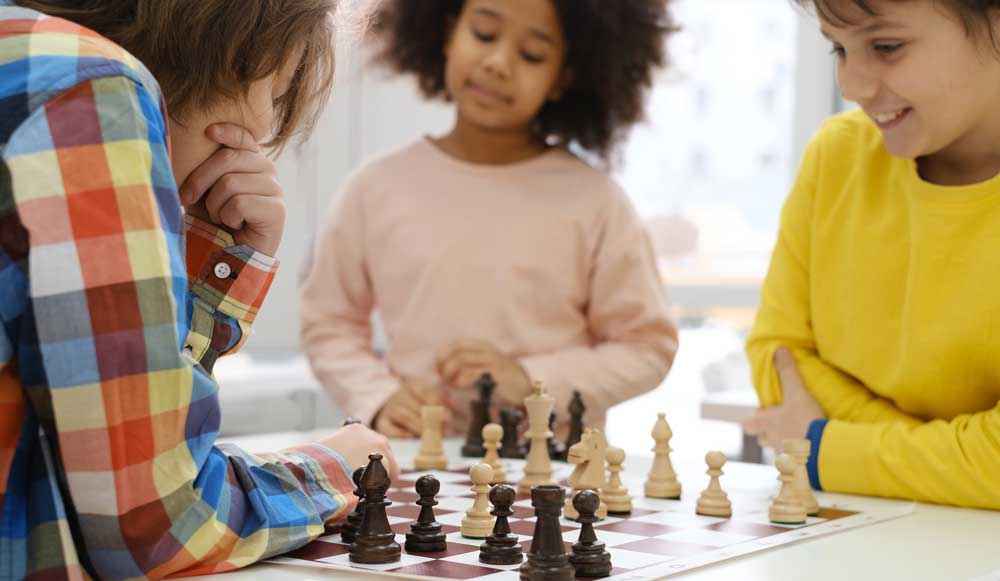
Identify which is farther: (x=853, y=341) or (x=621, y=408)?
(x=621, y=408)

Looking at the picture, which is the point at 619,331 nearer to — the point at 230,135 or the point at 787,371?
the point at 787,371

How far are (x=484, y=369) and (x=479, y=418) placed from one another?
20cm

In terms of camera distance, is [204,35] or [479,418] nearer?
[204,35]

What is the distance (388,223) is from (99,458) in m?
1.43

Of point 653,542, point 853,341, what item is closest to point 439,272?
point 853,341

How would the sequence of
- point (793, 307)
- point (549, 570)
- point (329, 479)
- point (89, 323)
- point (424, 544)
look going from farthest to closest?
point (793, 307), point (329, 479), point (424, 544), point (549, 570), point (89, 323)

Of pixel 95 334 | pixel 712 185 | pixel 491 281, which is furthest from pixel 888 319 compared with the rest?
pixel 712 185

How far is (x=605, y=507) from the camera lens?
133 centimetres

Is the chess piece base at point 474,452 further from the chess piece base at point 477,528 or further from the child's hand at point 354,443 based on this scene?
the chess piece base at point 477,528

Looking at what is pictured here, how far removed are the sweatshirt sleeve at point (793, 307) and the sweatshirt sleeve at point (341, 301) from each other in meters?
0.76

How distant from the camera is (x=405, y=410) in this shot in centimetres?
208

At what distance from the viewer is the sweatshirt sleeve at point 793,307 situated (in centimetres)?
178

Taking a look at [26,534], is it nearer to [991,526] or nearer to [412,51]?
[991,526]

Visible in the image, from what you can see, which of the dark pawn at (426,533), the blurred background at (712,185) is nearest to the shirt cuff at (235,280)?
the dark pawn at (426,533)
